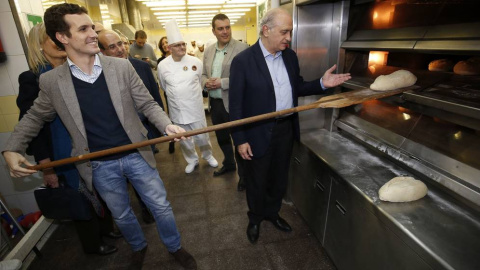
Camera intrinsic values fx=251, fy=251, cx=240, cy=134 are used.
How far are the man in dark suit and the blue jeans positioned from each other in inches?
27.5

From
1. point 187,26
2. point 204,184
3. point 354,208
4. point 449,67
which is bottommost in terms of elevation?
point 204,184

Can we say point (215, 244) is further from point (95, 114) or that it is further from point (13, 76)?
point (13, 76)

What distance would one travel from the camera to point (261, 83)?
1886 millimetres

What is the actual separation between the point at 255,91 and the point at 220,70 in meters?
1.32

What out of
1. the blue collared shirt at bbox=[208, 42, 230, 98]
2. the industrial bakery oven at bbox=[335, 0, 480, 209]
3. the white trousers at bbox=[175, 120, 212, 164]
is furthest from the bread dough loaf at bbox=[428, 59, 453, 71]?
the white trousers at bbox=[175, 120, 212, 164]

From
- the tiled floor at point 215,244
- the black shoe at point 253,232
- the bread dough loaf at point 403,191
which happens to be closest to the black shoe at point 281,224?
the tiled floor at point 215,244

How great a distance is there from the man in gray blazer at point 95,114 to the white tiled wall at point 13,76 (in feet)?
4.30

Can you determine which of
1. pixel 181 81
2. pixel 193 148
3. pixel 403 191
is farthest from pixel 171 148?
pixel 403 191

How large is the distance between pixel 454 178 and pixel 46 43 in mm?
2737

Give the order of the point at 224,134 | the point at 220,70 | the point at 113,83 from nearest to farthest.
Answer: the point at 113,83
the point at 220,70
the point at 224,134

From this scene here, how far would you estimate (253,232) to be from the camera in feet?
7.53

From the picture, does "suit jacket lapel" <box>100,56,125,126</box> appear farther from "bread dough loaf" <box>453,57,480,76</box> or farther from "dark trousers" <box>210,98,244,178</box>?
"bread dough loaf" <box>453,57,480,76</box>

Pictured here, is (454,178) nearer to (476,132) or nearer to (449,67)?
(476,132)

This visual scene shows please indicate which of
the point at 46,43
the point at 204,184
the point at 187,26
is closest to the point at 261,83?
the point at 46,43
